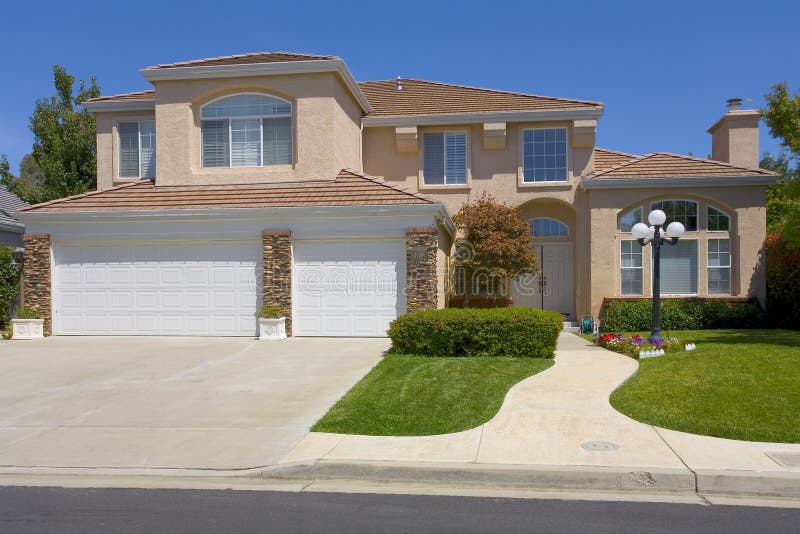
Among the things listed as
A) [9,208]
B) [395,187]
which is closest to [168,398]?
[395,187]

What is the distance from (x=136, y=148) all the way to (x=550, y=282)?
13427 millimetres

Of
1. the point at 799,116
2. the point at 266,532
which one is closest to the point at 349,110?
the point at 799,116

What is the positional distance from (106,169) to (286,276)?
337 inches

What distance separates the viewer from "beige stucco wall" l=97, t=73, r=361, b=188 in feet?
53.0

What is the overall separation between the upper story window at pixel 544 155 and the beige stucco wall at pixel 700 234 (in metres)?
1.44

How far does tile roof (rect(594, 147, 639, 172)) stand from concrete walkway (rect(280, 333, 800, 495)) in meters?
13.0

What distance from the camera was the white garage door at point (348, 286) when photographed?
1487cm

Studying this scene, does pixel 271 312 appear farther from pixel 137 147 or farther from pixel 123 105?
pixel 123 105

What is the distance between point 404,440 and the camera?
7.30m

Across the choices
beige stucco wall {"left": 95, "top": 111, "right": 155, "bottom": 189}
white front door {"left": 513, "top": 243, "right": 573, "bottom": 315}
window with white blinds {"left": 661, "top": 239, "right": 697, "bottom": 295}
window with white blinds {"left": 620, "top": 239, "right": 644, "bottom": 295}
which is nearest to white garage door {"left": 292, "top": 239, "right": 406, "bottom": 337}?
white front door {"left": 513, "top": 243, "right": 573, "bottom": 315}

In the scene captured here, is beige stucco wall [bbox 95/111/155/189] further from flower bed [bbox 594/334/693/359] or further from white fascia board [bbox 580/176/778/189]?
flower bed [bbox 594/334/693/359]

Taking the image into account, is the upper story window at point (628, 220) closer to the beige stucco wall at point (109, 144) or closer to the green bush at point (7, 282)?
the beige stucco wall at point (109, 144)

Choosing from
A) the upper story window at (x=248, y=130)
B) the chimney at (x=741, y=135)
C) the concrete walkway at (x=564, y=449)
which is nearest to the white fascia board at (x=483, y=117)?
the upper story window at (x=248, y=130)

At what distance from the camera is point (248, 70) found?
16.3 m
